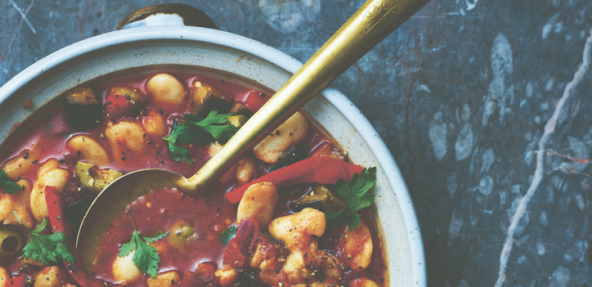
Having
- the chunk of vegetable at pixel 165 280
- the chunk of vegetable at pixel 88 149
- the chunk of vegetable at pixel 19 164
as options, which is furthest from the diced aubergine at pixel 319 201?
the chunk of vegetable at pixel 19 164

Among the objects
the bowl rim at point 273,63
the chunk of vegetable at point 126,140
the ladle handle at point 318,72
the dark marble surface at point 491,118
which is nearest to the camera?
the ladle handle at point 318,72

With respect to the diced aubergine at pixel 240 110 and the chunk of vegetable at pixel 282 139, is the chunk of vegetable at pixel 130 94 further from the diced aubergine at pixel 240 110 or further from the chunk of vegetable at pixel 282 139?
the chunk of vegetable at pixel 282 139

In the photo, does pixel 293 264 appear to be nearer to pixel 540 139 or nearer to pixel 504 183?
pixel 504 183

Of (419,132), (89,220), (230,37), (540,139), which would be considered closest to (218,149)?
(230,37)

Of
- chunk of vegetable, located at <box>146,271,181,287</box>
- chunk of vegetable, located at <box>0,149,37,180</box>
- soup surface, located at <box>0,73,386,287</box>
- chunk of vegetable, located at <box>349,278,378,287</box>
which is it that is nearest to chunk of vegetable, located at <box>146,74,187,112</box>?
soup surface, located at <box>0,73,386,287</box>

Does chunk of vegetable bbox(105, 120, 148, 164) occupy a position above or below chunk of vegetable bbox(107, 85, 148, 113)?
below

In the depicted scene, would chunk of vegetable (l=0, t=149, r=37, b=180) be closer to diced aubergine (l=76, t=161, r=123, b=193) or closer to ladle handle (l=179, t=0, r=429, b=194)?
diced aubergine (l=76, t=161, r=123, b=193)
